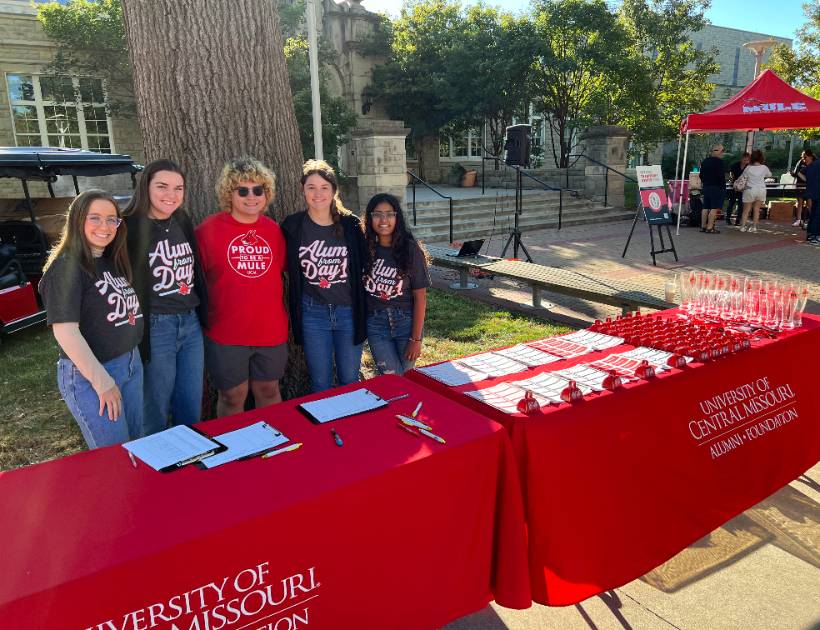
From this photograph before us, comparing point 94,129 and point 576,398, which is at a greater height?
point 94,129

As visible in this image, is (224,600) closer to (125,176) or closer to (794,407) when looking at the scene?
(794,407)

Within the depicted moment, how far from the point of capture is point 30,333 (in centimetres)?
699

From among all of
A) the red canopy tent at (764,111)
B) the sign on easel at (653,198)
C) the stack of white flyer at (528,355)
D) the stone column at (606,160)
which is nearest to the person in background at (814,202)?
the red canopy tent at (764,111)

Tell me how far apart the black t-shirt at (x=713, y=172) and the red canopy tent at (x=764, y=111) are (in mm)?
837

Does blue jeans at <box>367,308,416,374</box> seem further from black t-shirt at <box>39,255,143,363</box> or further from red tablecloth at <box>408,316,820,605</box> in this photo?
black t-shirt at <box>39,255,143,363</box>

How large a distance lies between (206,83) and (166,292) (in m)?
1.48

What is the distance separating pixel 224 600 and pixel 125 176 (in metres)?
16.2

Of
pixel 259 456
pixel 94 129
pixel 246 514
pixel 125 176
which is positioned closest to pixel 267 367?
pixel 259 456

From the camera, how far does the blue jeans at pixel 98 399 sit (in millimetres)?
2424

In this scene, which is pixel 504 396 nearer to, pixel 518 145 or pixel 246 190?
pixel 246 190

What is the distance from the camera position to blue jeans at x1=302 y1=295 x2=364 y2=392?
3299 millimetres

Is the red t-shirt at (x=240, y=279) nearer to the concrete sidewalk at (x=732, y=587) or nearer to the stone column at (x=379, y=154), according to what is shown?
the concrete sidewalk at (x=732, y=587)

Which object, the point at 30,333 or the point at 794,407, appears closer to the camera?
the point at 794,407

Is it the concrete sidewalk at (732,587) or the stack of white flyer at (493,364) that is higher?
the stack of white flyer at (493,364)
